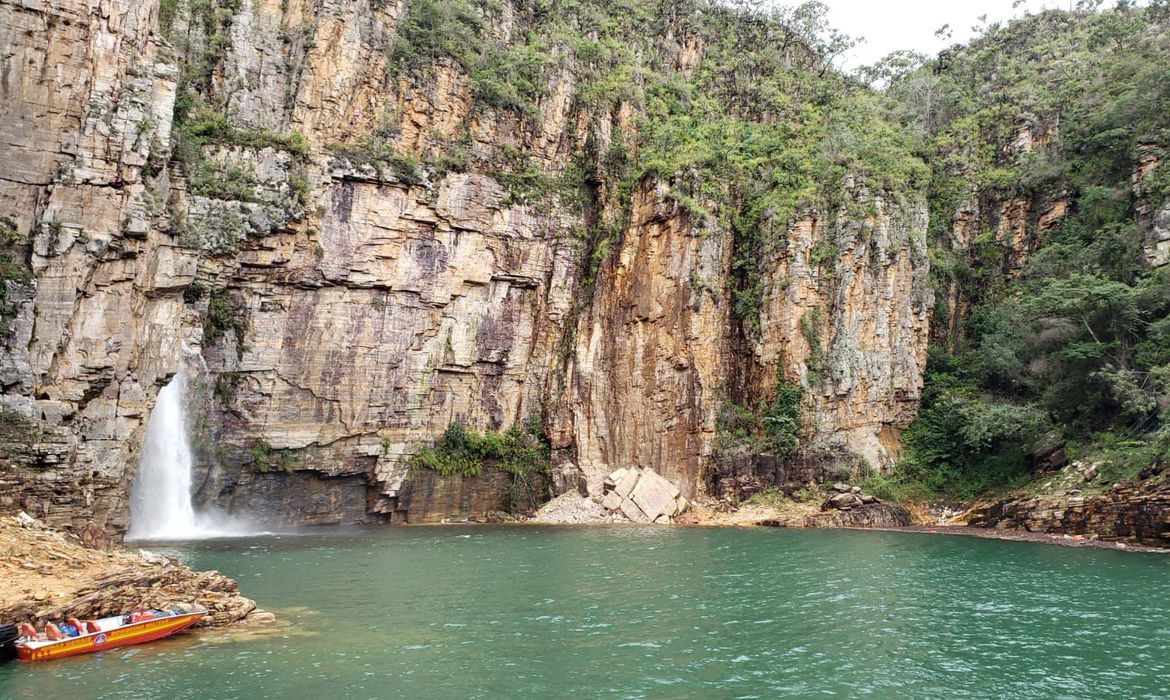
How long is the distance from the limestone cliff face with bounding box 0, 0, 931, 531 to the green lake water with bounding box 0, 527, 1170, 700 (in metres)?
6.83

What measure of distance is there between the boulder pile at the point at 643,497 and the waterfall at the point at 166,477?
16.7 meters

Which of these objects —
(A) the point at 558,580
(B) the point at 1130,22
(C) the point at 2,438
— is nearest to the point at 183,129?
(C) the point at 2,438

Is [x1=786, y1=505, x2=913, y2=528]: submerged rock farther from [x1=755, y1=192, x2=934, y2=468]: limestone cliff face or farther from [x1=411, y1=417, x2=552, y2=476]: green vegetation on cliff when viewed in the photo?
[x1=411, y1=417, x2=552, y2=476]: green vegetation on cliff

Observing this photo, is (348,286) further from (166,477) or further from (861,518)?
(861,518)

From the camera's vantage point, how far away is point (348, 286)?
31.2 m

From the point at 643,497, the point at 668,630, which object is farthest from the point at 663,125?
the point at 668,630

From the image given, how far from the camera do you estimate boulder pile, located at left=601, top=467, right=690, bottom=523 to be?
33.7 m

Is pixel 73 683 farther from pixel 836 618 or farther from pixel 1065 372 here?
pixel 1065 372

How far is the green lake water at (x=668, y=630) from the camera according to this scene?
11141 mm

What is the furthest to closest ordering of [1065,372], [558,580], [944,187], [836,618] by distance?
[944,187] → [1065,372] → [558,580] → [836,618]

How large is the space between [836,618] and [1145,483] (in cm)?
1632

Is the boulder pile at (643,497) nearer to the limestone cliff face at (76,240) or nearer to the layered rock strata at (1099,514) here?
the layered rock strata at (1099,514)

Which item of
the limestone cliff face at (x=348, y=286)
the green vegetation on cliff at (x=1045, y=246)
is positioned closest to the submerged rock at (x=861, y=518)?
the green vegetation on cliff at (x=1045, y=246)

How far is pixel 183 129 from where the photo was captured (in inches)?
1134
